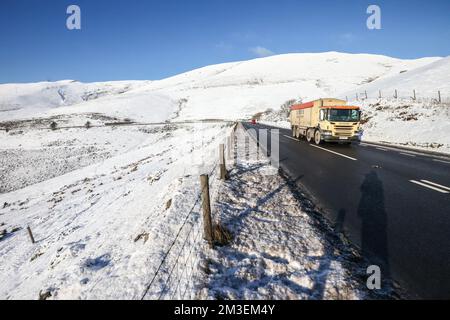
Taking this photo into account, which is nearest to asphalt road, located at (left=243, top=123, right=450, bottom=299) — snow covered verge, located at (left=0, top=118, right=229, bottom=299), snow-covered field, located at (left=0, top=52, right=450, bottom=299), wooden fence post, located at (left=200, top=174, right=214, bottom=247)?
snow-covered field, located at (left=0, top=52, right=450, bottom=299)

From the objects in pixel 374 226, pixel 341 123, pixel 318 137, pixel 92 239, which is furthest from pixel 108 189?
pixel 341 123

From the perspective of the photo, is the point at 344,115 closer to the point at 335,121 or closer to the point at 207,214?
the point at 335,121

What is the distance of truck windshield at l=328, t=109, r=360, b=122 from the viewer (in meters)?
17.8

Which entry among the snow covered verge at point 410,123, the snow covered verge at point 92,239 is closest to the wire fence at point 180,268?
the snow covered verge at point 92,239

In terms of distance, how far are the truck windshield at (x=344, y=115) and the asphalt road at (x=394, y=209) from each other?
518 centimetres

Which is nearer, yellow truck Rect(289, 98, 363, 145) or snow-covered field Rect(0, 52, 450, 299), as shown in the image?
snow-covered field Rect(0, 52, 450, 299)

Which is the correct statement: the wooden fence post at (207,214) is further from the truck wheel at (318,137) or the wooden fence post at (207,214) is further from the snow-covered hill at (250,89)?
the snow-covered hill at (250,89)

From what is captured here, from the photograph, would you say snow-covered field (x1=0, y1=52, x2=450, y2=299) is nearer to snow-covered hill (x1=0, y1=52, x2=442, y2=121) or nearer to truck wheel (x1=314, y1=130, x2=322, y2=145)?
snow-covered hill (x1=0, y1=52, x2=442, y2=121)

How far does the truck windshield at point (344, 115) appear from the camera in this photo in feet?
58.5

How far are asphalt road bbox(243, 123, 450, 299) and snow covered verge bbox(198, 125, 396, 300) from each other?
523 millimetres

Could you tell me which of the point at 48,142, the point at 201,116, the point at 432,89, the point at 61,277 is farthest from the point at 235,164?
the point at 201,116

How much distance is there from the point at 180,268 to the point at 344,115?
55.4 ft

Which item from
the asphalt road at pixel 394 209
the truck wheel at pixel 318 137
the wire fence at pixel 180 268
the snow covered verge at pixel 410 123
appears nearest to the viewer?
the wire fence at pixel 180 268

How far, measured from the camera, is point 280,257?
4.98 meters
